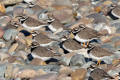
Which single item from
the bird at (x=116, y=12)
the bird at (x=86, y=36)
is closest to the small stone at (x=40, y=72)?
the bird at (x=86, y=36)

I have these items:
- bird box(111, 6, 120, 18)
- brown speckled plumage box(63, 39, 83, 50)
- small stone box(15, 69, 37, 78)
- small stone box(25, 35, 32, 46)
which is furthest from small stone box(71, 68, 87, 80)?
bird box(111, 6, 120, 18)

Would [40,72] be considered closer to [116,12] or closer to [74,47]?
[74,47]

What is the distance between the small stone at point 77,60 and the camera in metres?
13.2

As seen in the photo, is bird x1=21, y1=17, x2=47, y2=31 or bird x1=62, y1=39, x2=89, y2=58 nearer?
bird x1=62, y1=39, x2=89, y2=58

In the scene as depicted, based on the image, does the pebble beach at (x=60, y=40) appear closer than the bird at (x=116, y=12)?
Yes

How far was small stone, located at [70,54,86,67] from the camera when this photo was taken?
43.3ft

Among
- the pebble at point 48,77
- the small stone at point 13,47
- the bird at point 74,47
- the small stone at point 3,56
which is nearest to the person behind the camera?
the pebble at point 48,77

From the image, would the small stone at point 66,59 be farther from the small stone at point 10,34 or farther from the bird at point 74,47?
the small stone at point 10,34

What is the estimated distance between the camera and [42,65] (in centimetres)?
1318

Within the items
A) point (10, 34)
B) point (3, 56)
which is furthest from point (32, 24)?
point (3, 56)

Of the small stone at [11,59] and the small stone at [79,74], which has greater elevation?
the small stone at [79,74]

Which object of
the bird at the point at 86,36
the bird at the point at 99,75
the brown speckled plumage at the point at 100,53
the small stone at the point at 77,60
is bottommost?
the bird at the point at 86,36

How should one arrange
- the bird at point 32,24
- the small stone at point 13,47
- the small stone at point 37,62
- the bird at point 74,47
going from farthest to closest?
the bird at point 32,24 → the small stone at point 13,47 → the bird at point 74,47 → the small stone at point 37,62

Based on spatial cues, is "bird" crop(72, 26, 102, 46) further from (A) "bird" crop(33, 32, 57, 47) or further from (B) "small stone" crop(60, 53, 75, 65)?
(B) "small stone" crop(60, 53, 75, 65)
